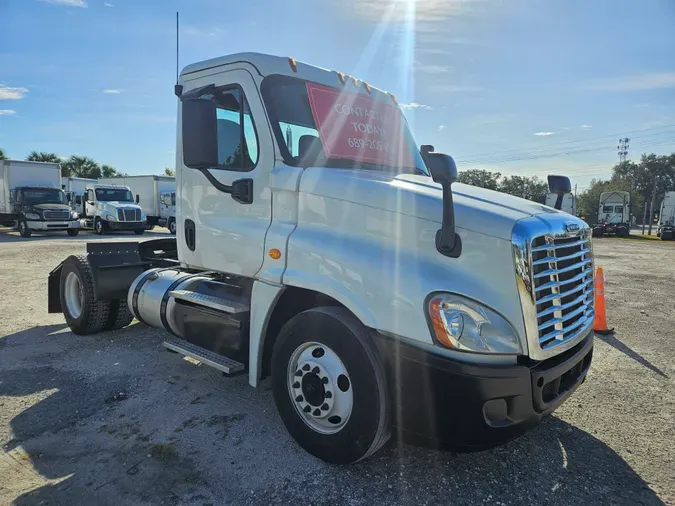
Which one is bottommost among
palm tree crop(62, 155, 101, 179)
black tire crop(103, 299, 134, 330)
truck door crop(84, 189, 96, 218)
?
black tire crop(103, 299, 134, 330)

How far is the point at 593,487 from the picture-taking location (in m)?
2.90

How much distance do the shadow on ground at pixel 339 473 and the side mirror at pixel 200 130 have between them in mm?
2116

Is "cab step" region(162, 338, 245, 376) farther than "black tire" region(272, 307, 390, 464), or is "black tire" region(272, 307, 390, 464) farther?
"cab step" region(162, 338, 245, 376)

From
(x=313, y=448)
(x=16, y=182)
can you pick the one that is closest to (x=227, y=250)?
(x=313, y=448)

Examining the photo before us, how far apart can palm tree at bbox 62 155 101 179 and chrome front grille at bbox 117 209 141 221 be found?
43.3m

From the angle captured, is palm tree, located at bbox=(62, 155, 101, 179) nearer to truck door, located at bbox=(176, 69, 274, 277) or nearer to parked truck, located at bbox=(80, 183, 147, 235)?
parked truck, located at bbox=(80, 183, 147, 235)

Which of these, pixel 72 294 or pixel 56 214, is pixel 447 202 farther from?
pixel 56 214

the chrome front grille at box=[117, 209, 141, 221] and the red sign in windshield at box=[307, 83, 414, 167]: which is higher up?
the red sign in windshield at box=[307, 83, 414, 167]

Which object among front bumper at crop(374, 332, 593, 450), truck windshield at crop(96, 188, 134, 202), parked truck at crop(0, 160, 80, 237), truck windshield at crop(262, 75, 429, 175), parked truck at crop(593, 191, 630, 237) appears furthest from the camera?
parked truck at crop(593, 191, 630, 237)

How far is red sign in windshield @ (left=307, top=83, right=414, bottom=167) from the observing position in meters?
3.66

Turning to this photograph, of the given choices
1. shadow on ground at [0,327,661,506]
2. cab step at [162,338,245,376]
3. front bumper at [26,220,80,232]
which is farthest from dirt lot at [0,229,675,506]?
front bumper at [26,220,80,232]

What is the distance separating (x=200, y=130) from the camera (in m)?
3.44

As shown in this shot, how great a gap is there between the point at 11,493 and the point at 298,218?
95.9 inches

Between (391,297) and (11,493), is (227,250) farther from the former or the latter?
(11,493)
